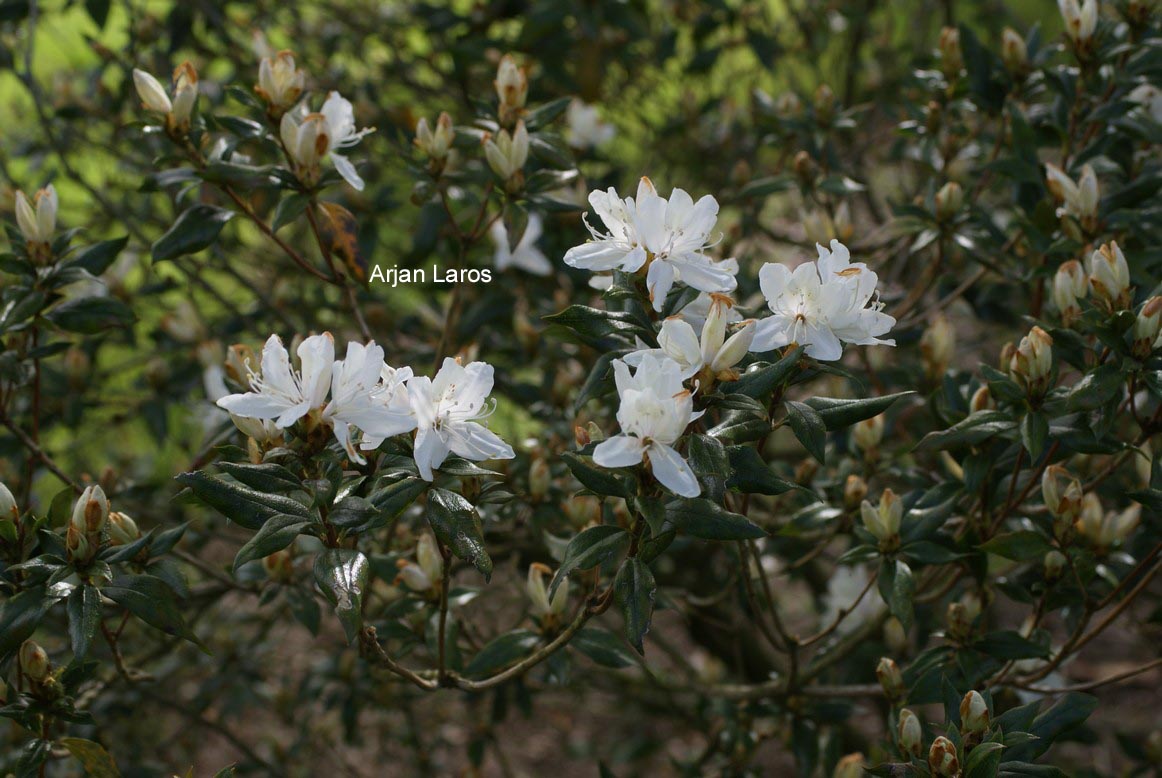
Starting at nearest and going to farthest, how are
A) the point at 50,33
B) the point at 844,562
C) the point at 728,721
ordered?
the point at 844,562
the point at 728,721
the point at 50,33

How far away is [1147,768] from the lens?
2.27 metres

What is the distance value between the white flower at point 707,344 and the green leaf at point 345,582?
1.38ft

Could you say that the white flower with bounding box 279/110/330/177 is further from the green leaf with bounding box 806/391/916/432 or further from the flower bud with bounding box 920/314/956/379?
the flower bud with bounding box 920/314/956/379

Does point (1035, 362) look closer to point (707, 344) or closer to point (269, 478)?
point (707, 344)

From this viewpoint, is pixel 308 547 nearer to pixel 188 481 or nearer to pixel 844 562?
pixel 188 481

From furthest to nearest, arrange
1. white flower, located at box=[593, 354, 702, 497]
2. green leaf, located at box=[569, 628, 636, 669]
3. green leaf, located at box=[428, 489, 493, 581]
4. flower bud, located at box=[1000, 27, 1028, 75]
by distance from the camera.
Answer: flower bud, located at box=[1000, 27, 1028, 75] → green leaf, located at box=[569, 628, 636, 669] → green leaf, located at box=[428, 489, 493, 581] → white flower, located at box=[593, 354, 702, 497]

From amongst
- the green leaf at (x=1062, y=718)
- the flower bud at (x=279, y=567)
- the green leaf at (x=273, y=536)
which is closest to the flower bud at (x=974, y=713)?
the green leaf at (x=1062, y=718)

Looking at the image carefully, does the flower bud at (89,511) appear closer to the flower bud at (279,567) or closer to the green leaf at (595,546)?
the flower bud at (279,567)

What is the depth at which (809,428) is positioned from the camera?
137cm

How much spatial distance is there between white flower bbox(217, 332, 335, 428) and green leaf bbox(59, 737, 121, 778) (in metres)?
0.60

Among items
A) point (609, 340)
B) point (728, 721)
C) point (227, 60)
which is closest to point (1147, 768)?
point (728, 721)

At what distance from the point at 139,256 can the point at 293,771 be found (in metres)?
1.47

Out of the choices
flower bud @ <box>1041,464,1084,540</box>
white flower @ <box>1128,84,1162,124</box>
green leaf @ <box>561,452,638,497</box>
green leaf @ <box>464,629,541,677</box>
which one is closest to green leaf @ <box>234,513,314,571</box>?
green leaf @ <box>561,452,638,497</box>

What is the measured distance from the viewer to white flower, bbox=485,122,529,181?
1.86m
